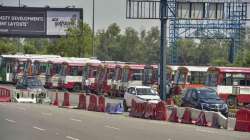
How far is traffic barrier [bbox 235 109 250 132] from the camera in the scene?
30172 millimetres

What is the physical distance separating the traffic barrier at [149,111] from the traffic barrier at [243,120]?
266 inches

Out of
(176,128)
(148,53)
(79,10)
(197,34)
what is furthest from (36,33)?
(176,128)

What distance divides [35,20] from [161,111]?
2736 inches

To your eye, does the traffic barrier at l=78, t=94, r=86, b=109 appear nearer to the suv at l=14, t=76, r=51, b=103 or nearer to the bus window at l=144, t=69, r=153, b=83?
the suv at l=14, t=76, r=51, b=103

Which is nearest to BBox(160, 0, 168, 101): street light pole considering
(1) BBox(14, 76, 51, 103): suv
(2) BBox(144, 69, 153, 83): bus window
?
(1) BBox(14, 76, 51, 103): suv

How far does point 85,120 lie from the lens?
1303 inches

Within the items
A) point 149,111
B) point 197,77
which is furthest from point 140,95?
point 197,77

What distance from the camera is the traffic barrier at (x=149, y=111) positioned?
120 ft

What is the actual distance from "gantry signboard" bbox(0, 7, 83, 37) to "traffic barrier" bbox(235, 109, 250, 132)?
240 ft

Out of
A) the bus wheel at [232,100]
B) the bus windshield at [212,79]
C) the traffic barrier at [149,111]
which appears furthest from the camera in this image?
the bus windshield at [212,79]

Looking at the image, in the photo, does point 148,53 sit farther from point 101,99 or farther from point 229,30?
point 101,99

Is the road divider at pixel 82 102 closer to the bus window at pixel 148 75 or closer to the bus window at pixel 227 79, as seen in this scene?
the bus window at pixel 227 79

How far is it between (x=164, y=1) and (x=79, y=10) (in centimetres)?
5612

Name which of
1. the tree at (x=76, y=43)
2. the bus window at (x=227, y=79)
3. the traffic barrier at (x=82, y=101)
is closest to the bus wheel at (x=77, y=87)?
the bus window at (x=227, y=79)
